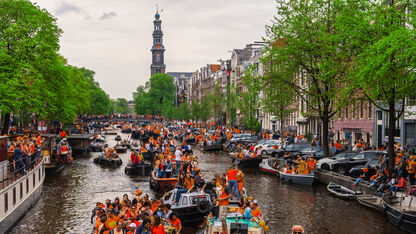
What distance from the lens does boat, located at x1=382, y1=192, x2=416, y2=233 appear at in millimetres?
20781

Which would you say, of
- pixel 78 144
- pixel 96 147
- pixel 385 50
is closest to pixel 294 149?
pixel 385 50

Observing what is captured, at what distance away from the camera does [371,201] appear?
26203mm

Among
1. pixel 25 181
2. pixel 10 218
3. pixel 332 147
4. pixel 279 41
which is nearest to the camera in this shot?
pixel 10 218

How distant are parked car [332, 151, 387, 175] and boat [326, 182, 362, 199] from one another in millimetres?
3474

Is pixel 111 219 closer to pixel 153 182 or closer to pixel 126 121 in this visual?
pixel 153 182

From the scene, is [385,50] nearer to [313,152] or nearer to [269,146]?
[313,152]

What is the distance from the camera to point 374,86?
87.9 ft

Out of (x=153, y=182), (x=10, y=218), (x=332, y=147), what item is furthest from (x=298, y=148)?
(x=10, y=218)

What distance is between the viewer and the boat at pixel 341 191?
28.8 m

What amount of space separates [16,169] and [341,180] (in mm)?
19716

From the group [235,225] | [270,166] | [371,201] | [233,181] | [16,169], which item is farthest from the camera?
[270,166]

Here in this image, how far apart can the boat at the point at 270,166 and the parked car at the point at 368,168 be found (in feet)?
28.3

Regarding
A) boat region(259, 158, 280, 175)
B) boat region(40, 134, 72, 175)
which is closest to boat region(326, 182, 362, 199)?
boat region(259, 158, 280, 175)

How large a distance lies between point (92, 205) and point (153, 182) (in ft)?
16.9
